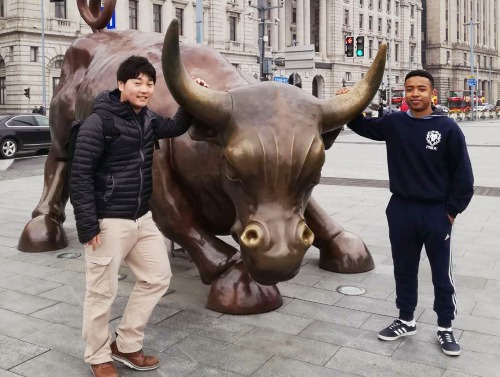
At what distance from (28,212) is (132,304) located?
641 cm

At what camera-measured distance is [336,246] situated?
584 cm

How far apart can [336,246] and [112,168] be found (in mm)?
3030

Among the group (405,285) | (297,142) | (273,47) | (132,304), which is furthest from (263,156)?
(273,47)

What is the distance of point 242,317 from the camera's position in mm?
4566

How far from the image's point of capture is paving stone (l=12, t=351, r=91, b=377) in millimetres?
3598

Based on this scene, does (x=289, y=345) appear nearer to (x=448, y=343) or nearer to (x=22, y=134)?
(x=448, y=343)

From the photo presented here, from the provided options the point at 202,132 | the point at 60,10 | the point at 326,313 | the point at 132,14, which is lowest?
the point at 326,313

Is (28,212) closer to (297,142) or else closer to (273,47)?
(297,142)

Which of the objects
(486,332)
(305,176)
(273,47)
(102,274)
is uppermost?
(273,47)

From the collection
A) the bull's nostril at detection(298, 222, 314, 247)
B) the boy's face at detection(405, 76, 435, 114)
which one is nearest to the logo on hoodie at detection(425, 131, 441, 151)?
the boy's face at detection(405, 76, 435, 114)

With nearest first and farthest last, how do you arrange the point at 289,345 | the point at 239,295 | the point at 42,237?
the point at 289,345 → the point at 239,295 → the point at 42,237

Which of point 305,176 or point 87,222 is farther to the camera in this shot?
point 305,176

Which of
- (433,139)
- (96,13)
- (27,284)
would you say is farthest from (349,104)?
(96,13)

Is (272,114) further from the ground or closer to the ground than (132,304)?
further from the ground
